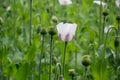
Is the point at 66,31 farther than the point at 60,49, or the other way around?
the point at 60,49

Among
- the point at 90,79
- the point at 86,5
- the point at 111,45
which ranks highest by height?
the point at 86,5

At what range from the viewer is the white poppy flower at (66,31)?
1.79 m

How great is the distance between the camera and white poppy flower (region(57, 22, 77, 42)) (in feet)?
5.86

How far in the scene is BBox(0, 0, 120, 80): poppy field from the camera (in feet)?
6.12

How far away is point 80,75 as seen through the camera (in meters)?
2.29

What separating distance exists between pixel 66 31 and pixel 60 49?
75cm

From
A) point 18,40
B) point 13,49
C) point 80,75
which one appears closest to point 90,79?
point 80,75

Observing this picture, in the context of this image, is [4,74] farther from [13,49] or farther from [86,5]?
[86,5]

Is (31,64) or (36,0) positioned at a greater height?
(36,0)

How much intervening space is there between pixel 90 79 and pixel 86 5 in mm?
1819

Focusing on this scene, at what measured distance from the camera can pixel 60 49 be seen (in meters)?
2.55

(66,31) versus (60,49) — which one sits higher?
(66,31)

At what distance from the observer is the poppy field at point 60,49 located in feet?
6.12

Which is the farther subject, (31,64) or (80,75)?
(80,75)
